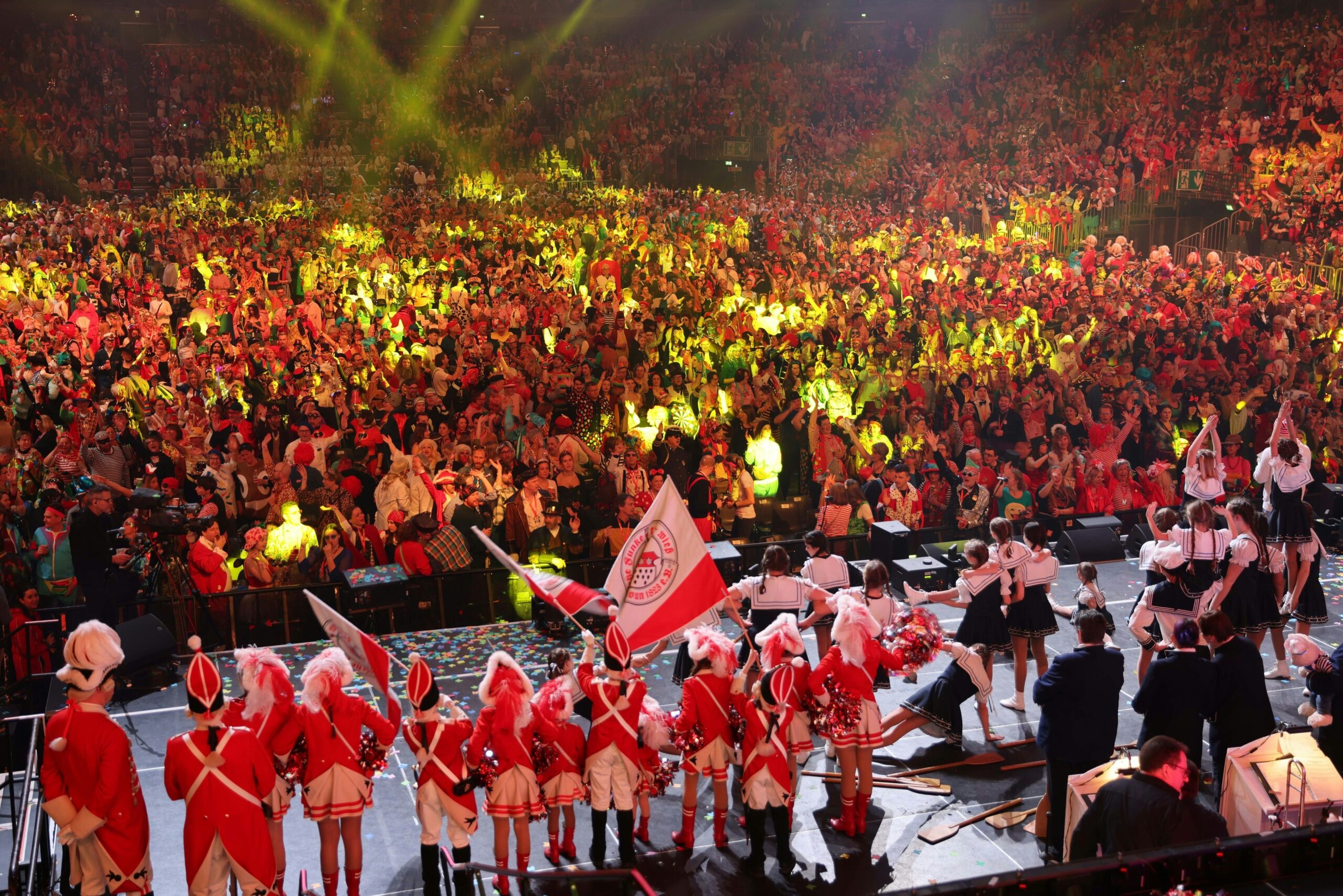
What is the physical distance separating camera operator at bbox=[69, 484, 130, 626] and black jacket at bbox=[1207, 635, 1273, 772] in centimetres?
802

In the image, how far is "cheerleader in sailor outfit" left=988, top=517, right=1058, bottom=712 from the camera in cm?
862

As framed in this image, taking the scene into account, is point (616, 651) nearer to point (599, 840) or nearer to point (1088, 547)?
point (599, 840)

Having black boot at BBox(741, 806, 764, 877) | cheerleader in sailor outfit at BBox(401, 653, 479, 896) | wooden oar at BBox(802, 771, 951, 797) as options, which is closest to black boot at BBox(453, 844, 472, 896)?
cheerleader in sailor outfit at BBox(401, 653, 479, 896)

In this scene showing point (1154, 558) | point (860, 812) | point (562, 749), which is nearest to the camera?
point (562, 749)

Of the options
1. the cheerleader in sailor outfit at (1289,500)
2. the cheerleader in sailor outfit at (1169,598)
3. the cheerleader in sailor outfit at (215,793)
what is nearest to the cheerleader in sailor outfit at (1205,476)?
the cheerleader in sailor outfit at (1289,500)

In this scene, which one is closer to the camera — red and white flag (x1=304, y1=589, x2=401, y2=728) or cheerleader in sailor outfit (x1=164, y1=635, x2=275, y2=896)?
cheerleader in sailor outfit (x1=164, y1=635, x2=275, y2=896)

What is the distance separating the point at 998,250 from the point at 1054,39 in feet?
16.5

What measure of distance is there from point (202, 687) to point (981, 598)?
5022 millimetres

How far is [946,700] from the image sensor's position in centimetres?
784

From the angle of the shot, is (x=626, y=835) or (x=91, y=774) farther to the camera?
(x=626, y=835)

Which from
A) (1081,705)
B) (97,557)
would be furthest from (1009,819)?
(97,557)

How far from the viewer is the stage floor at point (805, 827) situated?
6.84 metres

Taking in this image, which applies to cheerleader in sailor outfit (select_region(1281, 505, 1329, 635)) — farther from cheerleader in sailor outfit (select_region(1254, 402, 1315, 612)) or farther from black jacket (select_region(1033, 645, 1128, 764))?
black jacket (select_region(1033, 645, 1128, 764))

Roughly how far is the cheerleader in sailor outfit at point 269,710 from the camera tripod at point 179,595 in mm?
3980
